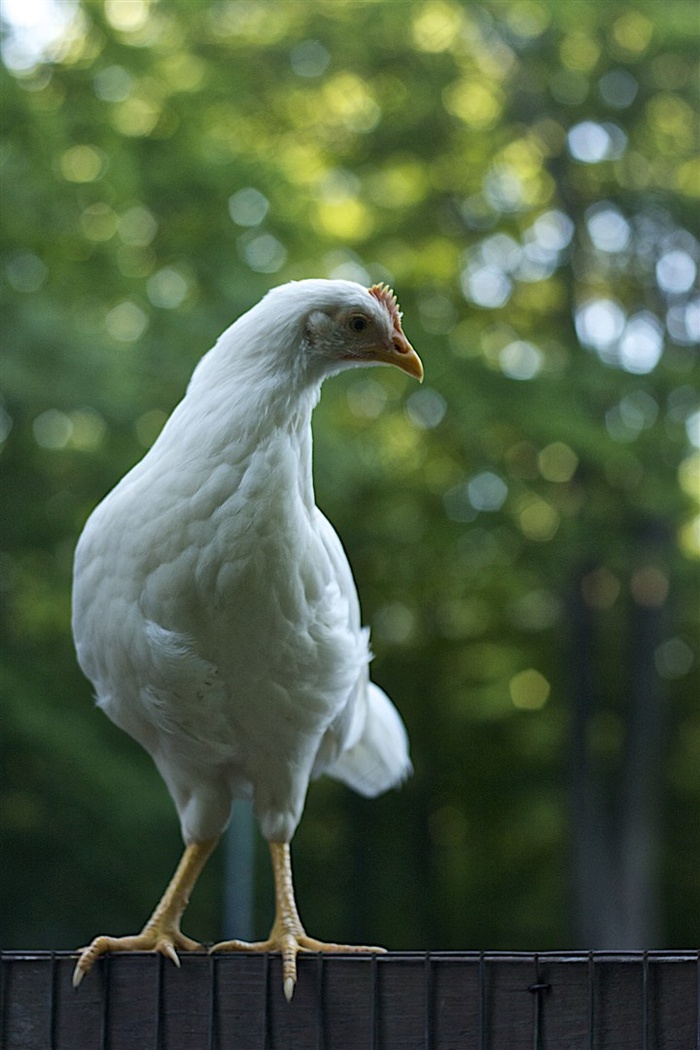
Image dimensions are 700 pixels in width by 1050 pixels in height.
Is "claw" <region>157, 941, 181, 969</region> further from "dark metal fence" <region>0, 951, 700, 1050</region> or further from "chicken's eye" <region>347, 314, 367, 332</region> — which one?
"chicken's eye" <region>347, 314, 367, 332</region>

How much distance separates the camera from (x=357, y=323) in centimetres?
332

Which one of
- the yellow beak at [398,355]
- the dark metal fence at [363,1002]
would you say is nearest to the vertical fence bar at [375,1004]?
the dark metal fence at [363,1002]

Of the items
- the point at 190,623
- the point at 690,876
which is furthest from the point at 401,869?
the point at 190,623

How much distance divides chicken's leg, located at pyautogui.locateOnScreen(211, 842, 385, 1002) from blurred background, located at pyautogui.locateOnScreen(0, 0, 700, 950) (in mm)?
6631

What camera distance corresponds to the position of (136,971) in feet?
9.82

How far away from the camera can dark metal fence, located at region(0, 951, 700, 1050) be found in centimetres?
250

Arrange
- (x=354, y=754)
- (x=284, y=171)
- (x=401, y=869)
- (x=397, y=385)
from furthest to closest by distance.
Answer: (x=401, y=869) < (x=397, y=385) < (x=284, y=171) < (x=354, y=754)

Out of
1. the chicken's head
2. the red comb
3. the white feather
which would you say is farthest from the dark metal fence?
the red comb

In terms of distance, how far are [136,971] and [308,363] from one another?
1434 mm

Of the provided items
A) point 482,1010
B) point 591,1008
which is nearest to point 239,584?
point 482,1010

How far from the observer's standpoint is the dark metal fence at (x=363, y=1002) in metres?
2.50

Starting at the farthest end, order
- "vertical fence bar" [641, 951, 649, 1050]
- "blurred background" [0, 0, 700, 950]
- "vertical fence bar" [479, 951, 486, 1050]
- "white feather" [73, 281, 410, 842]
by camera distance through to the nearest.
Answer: "blurred background" [0, 0, 700, 950], "white feather" [73, 281, 410, 842], "vertical fence bar" [479, 951, 486, 1050], "vertical fence bar" [641, 951, 649, 1050]

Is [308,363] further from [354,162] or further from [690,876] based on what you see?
[690,876]

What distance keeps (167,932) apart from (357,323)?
1.57m
